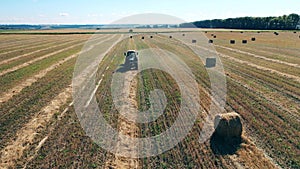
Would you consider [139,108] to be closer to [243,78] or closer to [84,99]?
[84,99]

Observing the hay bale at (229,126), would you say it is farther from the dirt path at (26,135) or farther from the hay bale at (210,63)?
the hay bale at (210,63)

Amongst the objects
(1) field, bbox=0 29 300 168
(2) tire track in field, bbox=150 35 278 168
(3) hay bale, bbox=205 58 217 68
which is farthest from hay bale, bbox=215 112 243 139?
(3) hay bale, bbox=205 58 217 68

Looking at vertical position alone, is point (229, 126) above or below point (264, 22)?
below

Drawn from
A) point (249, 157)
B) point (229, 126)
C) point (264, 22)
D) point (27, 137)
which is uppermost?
point (264, 22)

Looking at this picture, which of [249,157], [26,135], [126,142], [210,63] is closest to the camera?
[249,157]

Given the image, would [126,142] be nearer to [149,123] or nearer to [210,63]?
[149,123]

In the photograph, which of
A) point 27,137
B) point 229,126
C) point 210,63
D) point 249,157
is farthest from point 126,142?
point 210,63
